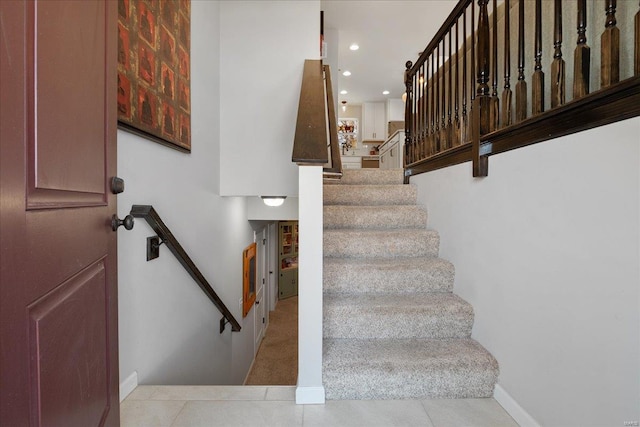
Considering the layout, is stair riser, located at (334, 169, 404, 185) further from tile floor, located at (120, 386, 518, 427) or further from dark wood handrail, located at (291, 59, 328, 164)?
tile floor, located at (120, 386, 518, 427)

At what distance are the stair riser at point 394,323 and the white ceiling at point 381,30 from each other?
4203 millimetres

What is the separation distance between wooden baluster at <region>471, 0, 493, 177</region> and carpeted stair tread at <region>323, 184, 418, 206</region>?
3.74 feet

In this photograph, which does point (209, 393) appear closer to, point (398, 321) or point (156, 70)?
point (398, 321)

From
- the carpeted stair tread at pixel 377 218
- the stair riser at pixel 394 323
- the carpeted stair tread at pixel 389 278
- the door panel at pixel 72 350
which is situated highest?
the carpeted stair tread at pixel 377 218

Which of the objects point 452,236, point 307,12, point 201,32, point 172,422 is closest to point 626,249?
point 452,236

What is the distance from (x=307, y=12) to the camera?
289 cm

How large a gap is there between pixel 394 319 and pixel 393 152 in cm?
459

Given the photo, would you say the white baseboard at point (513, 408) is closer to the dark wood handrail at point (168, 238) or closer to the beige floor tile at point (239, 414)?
the beige floor tile at point (239, 414)

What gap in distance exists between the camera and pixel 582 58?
1118 millimetres

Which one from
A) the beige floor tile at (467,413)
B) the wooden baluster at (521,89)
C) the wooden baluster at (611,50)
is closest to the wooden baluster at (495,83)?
the wooden baluster at (521,89)

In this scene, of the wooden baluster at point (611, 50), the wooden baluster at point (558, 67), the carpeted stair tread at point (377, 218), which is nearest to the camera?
the wooden baluster at point (611, 50)

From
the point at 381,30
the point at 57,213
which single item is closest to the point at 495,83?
the point at 57,213

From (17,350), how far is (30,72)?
1.47 ft

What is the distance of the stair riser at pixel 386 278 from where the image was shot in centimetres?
206
